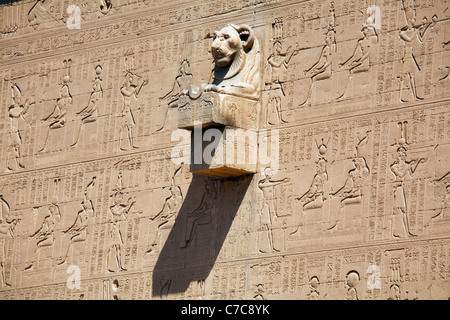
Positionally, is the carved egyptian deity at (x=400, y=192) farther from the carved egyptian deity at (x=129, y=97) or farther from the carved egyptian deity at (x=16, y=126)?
the carved egyptian deity at (x=16, y=126)

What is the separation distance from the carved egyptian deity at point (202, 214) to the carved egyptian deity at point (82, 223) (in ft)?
4.74

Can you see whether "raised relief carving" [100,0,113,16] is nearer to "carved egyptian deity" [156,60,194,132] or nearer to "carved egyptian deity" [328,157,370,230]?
"carved egyptian deity" [156,60,194,132]

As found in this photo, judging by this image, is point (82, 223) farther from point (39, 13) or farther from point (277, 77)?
point (277, 77)

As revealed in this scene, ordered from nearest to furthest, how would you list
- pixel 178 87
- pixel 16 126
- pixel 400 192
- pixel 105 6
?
pixel 400 192 < pixel 178 87 < pixel 105 6 < pixel 16 126

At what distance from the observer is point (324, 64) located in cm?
1331

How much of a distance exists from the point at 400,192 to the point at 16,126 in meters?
5.39

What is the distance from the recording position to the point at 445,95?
12.4 m

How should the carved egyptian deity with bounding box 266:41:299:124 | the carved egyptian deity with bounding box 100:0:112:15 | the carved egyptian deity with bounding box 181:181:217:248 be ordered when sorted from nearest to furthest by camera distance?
the carved egyptian deity with bounding box 266:41:299:124 → the carved egyptian deity with bounding box 181:181:217:248 → the carved egyptian deity with bounding box 100:0:112:15

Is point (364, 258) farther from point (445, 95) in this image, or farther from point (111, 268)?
point (111, 268)

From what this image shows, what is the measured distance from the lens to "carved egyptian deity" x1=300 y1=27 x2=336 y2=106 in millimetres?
13281

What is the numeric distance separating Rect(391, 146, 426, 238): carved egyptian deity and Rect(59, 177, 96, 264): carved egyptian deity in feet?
12.9

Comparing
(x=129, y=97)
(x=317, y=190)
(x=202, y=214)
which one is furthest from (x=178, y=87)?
(x=317, y=190)

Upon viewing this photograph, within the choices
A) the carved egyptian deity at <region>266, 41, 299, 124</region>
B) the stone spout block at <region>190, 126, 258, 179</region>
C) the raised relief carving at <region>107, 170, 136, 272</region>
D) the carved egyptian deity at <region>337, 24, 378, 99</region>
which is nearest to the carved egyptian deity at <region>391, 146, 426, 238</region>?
the carved egyptian deity at <region>337, 24, 378, 99</region>

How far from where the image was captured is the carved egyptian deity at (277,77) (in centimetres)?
1360
